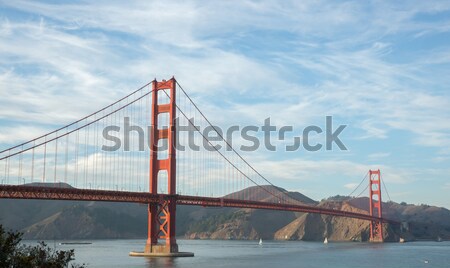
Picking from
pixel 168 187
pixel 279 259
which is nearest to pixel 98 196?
pixel 168 187

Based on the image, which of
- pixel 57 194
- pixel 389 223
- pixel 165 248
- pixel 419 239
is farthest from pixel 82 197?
pixel 419 239

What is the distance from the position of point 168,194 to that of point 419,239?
140864 millimetres

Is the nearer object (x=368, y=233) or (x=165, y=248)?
(x=165, y=248)

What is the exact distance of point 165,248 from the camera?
7388 centimetres

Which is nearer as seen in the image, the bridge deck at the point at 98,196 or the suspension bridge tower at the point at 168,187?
the bridge deck at the point at 98,196

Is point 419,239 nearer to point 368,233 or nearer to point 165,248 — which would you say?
point 368,233

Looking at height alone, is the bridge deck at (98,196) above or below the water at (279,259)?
above

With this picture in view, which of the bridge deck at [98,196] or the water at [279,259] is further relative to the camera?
the water at [279,259]

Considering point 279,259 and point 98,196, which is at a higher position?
point 98,196

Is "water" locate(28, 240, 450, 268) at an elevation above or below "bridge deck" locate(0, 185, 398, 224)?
below

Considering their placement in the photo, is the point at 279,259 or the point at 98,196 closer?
the point at 98,196

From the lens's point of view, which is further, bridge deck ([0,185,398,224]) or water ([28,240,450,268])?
water ([28,240,450,268])

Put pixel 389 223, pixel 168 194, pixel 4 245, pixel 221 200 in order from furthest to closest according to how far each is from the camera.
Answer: pixel 389 223 < pixel 221 200 < pixel 168 194 < pixel 4 245

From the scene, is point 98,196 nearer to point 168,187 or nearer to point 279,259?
point 168,187
